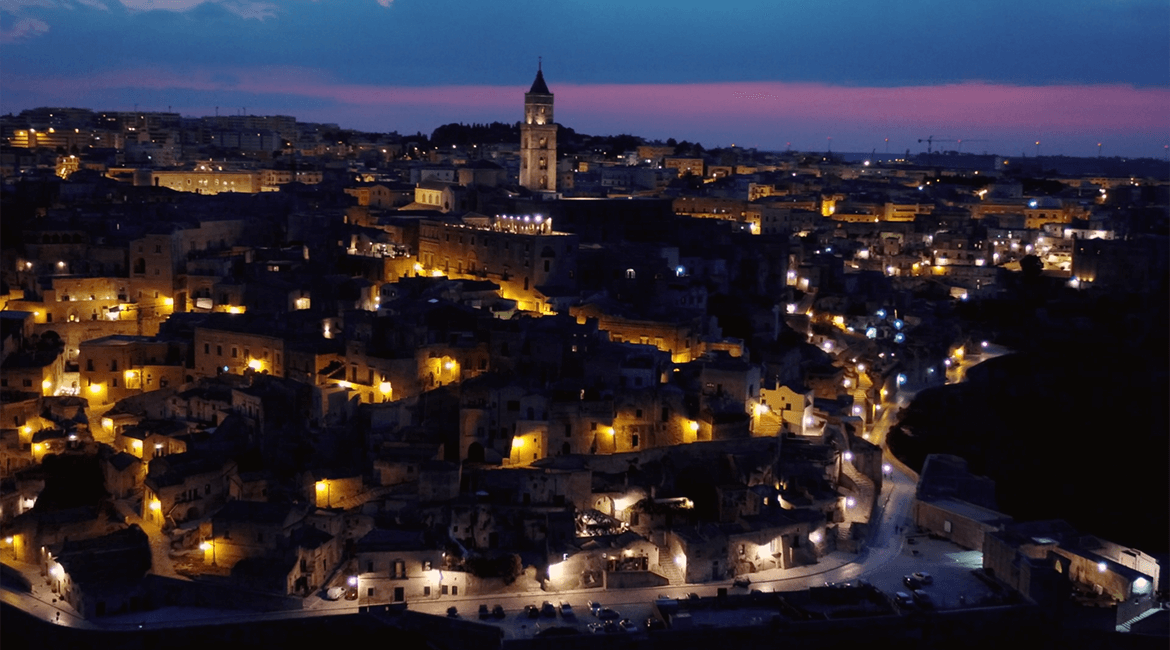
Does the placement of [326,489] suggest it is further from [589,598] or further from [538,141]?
[538,141]

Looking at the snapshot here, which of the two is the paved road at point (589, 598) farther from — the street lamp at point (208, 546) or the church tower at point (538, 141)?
the church tower at point (538, 141)

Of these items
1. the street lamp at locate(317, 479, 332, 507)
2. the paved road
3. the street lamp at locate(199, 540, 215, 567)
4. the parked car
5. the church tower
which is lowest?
the paved road

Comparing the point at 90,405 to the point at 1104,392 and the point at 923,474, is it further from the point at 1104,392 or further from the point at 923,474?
the point at 1104,392

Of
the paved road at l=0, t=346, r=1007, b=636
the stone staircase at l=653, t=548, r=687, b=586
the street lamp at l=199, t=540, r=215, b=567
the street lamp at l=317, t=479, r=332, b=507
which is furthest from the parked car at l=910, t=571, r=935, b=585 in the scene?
the street lamp at l=199, t=540, r=215, b=567

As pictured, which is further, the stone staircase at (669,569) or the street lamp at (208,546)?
the stone staircase at (669,569)

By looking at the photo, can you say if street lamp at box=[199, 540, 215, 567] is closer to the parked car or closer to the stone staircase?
the stone staircase

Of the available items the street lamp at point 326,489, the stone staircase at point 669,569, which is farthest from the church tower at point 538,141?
the stone staircase at point 669,569
